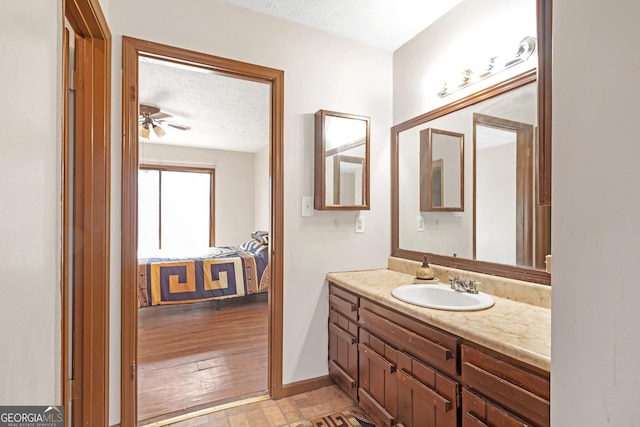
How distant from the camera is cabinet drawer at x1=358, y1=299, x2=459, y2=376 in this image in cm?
129

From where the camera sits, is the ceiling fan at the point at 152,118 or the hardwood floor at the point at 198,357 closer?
the hardwood floor at the point at 198,357

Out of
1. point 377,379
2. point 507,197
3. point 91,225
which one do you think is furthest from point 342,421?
point 91,225

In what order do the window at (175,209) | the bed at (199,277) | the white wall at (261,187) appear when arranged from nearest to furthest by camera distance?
the bed at (199,277), the window at (175,209), the white wall at (261,187)

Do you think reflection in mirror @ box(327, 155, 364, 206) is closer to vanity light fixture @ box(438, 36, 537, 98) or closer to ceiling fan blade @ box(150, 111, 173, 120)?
vanity light fixture @ box(438, 36, 537, 98)

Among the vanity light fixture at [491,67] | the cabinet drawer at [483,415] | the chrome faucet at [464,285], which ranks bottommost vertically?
the cabinet drawer at [483,415]

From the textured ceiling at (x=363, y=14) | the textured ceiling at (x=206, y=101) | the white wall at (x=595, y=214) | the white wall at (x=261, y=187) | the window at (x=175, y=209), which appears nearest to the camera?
the white wall at (x=595, y=214)

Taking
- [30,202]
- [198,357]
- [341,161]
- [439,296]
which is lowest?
[198,357]

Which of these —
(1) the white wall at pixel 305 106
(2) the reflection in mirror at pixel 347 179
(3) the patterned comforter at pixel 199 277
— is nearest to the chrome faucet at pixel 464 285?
(1) the white wall at pixel 305 106

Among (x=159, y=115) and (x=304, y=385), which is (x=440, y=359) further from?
(x=159, y=115)

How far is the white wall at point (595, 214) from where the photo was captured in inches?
21.0

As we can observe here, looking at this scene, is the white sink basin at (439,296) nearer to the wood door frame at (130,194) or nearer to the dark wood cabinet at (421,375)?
the dark wood cabinet at (421,375)

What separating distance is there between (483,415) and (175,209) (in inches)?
233

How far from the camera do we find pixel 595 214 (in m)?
0.58

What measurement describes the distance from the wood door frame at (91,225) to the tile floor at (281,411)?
1.82ft
